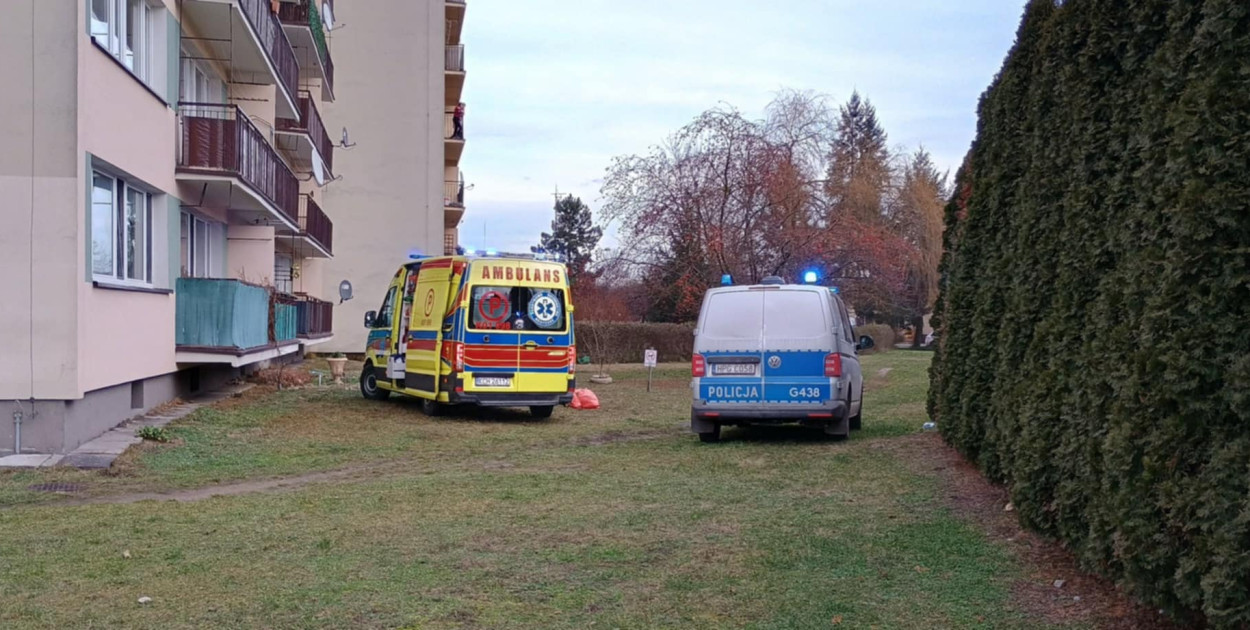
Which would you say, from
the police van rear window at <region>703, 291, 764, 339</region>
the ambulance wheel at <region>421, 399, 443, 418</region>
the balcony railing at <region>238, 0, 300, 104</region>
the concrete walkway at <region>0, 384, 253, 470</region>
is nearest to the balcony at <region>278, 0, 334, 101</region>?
the balcony railing at <region>238, 0, 300, 104</region>

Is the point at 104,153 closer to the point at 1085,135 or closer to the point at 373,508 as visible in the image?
the point at 373,508

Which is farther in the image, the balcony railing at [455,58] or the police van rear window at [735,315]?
the balcony railing at [455,58]

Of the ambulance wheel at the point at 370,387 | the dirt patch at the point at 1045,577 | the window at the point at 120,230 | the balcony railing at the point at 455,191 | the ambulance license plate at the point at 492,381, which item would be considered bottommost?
the dirt patch at the point at 1045,577

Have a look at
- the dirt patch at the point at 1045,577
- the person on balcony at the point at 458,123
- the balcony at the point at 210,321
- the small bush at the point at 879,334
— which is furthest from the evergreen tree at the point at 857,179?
the dirt patch at the point at 1045,577

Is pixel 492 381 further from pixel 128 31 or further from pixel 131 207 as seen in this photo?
pixel 128 31

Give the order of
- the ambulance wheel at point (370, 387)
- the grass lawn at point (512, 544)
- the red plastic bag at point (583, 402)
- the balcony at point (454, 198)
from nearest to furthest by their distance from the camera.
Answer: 1. the grass lawn at point (512, 544)
2. the ambulance wheel at point (370, 387)
3. the red plastic bag at point (583, 402)
4. the balcony at point (454, 198)

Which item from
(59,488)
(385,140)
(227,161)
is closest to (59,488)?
(59,488)

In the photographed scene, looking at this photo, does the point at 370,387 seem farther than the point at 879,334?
No

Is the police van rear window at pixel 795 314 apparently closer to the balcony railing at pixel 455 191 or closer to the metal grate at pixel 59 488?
the metal grate at pixel 59 488

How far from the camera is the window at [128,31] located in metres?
13.1

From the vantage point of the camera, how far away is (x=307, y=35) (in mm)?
28547

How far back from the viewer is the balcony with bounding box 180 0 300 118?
1693 centimetres

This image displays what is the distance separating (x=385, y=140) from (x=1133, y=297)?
38521mm

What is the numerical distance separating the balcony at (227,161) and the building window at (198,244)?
439 mm
